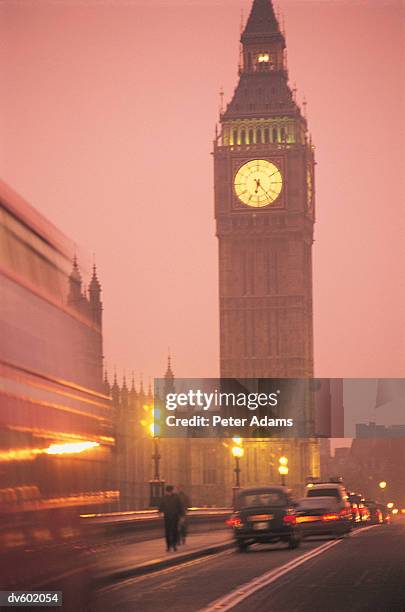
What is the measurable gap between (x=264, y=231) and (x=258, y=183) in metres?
2.67

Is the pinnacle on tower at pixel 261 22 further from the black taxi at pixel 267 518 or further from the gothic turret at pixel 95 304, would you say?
the black taxi at pixel 267 518

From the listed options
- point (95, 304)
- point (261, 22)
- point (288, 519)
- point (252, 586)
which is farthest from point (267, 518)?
point (261, 22)

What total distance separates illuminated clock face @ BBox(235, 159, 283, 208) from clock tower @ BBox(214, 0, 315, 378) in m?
0.05

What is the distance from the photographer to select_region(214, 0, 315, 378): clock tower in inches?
3361

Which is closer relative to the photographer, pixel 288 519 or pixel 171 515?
pixel 171 515

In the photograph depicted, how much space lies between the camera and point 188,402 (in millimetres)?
73625

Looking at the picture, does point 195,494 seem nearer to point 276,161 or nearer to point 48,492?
point 276,161

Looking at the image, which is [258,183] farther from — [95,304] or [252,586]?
[252,586]

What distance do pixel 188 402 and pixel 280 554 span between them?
50868 millimetres

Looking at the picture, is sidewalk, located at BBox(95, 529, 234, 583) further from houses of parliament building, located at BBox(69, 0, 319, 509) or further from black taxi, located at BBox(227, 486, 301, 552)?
houses of parliament building, located at BBox(69, 0, 319, 509)

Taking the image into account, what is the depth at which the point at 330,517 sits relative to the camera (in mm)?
29000

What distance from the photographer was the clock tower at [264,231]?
8538cm

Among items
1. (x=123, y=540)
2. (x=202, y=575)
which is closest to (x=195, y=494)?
(x=123, y=540)

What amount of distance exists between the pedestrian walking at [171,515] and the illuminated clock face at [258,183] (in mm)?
60655
